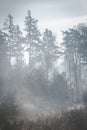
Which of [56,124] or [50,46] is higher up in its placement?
[50,46]

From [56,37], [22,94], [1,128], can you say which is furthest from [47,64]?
[1,128]

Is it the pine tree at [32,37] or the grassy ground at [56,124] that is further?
the pine tree at [32,37]

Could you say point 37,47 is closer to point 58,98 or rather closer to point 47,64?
point 47,64

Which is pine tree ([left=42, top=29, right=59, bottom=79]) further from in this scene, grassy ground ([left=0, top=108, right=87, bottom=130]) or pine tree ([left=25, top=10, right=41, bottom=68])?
grassy ground ([left=0, top=108, right=87, bottom=130])

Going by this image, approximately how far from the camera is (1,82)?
32188 millimetres

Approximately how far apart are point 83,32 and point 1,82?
787 inches

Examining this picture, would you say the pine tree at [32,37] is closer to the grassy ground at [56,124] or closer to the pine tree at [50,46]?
the pine tree at [50,46]

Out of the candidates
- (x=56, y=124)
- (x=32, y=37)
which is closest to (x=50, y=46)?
(x=32, y=37)

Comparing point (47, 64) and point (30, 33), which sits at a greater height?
point (30, 33)

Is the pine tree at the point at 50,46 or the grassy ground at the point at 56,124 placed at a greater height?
Answer: the pine tree at the point at 50,46

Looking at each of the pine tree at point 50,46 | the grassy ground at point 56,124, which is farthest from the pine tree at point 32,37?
the grassy ground at point 56,124

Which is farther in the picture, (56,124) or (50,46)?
(50,46)

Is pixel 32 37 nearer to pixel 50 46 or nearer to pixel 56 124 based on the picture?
pixel 50 46

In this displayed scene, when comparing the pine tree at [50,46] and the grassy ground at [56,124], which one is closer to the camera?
the grassy ground at [56,124]
